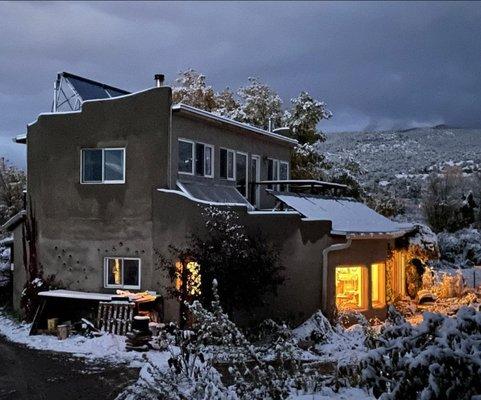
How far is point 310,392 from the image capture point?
8133 millimetres

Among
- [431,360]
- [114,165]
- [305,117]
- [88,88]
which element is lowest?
[431,360]

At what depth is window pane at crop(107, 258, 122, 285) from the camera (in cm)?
1664

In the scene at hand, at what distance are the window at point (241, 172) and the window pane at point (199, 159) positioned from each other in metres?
2.52

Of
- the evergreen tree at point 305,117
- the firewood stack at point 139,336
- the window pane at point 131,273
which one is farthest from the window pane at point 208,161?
the evergreen tree at point 305,117

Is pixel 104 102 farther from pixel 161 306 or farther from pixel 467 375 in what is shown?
pixel 467 375

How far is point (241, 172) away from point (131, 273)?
643cm

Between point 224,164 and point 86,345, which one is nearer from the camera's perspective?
point 86,345

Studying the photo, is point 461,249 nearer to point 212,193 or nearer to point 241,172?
point 241,172

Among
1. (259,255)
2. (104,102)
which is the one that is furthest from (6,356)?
(104,102)

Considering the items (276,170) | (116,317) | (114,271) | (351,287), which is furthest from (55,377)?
(276,170)

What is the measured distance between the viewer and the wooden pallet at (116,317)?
1485 cm

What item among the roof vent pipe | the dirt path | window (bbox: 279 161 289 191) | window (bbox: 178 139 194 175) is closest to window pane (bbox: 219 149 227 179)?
window (bbox: 178 139 194 175)

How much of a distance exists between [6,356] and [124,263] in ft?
14.1

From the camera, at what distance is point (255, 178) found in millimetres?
22219
